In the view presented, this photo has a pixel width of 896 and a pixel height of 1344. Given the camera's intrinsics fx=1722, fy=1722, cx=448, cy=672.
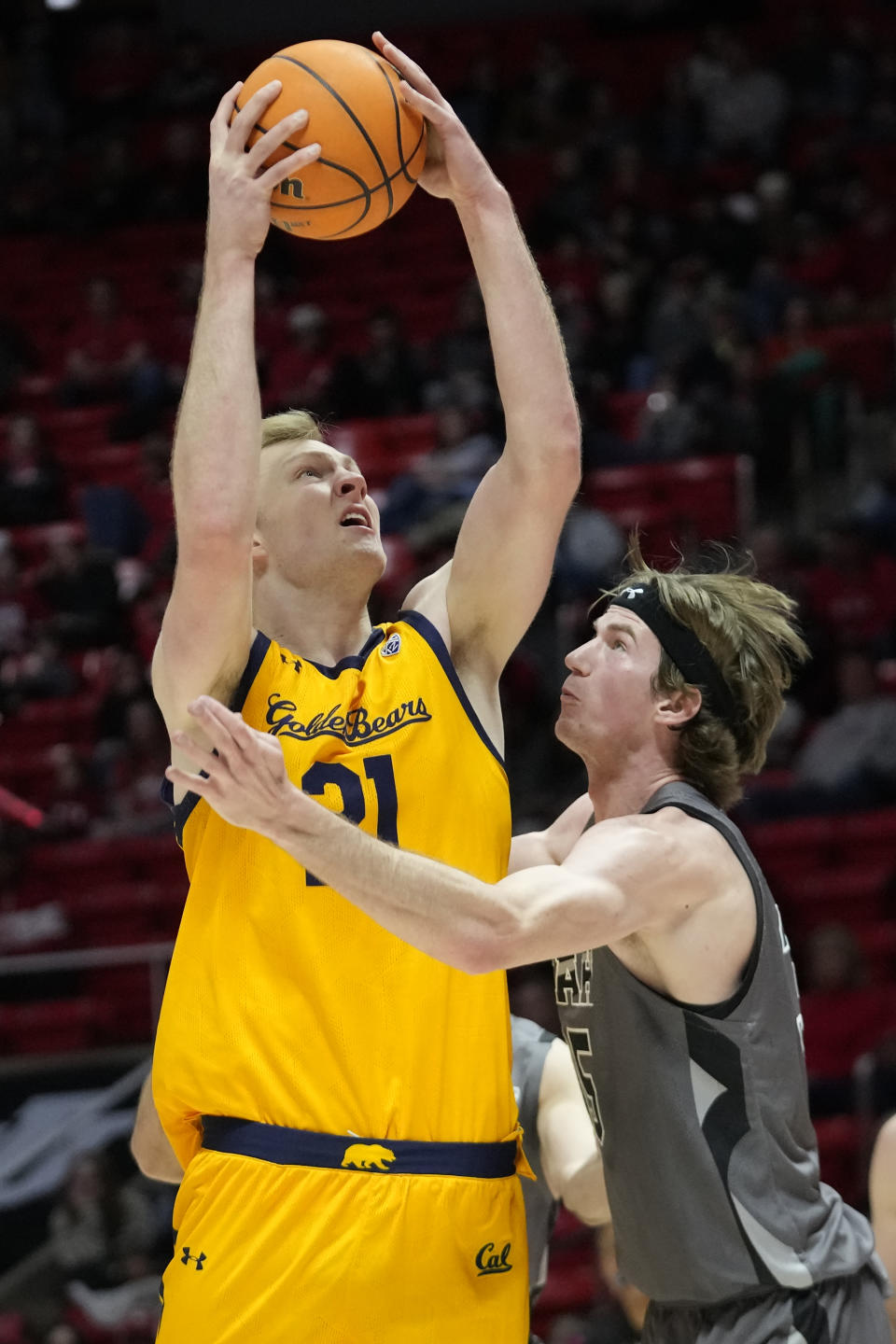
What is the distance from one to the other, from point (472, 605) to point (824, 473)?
8842 mm

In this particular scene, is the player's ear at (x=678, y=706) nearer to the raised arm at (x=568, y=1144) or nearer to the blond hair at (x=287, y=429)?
the raised arm at (x=568, y=1144)

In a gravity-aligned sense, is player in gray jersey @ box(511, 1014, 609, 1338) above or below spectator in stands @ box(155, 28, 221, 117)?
below

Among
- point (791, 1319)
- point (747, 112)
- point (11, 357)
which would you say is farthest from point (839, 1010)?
point (747, 112)

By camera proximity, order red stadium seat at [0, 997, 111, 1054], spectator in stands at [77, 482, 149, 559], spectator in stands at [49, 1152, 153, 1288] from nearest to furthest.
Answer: spectator in stands at [49, 1152, 153, 1288], red stadium seat at [0, 997, 111, 1054], spectator in stands at [77, 482, 149, 559]

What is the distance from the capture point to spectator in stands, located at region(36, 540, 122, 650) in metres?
11.5

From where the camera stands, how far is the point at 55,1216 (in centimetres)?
754

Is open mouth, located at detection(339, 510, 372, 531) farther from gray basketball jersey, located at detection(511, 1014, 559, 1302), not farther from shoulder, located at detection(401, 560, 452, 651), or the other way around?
gray basketball jersey, located at detection(511, 1014, 559, 1302)

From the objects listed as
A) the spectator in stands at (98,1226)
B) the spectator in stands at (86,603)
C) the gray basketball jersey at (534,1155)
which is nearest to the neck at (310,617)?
the gray basketball jersey at (534,1155)

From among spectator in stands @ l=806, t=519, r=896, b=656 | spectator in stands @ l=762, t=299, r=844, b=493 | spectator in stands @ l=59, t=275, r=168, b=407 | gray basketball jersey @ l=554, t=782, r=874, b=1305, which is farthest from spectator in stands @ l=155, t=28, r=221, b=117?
gray basketball jersey @ l=554, t=782, r=874, b=1305

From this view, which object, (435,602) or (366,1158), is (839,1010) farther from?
(366,1158)

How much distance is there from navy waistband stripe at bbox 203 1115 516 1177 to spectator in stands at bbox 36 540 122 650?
8515 mm

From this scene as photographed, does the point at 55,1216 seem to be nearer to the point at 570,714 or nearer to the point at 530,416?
the point at 570,714

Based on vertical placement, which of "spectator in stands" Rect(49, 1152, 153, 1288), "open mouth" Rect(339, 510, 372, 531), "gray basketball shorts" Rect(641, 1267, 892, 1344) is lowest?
"spectator in stands" Rect(49, 1152, 153, 1288)

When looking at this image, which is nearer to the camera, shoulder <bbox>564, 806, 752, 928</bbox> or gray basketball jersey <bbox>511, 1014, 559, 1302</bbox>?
shoulder <bbox>564, 806, 752, 928</bbox>
